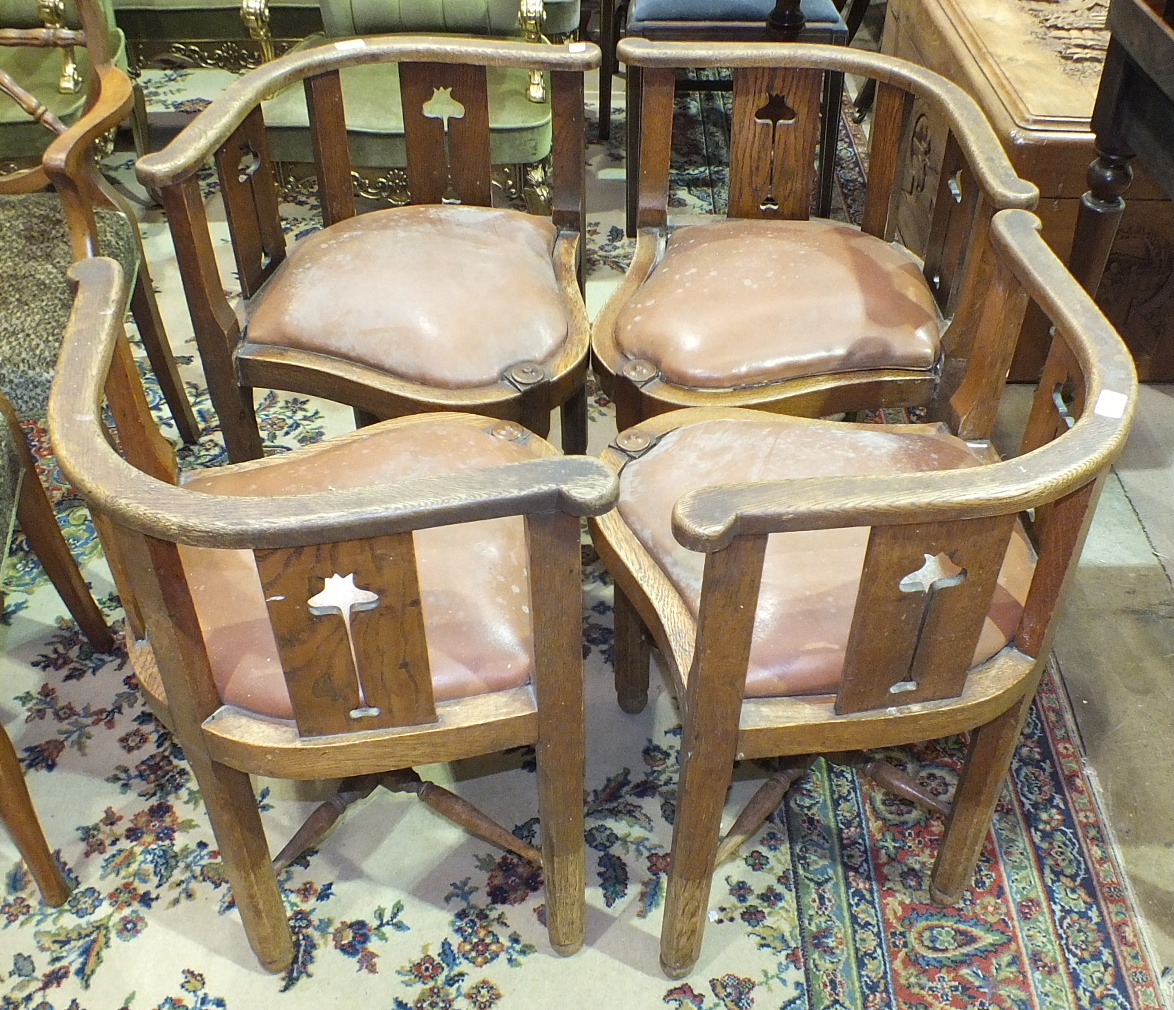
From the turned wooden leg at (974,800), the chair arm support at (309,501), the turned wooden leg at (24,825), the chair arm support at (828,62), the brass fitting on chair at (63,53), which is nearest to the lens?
the chair arm support at (309,501)

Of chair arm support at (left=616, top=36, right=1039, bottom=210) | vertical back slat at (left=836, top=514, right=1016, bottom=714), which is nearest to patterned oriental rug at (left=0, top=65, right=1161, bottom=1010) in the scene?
vertical back slat at (left=836, top=514, right=1016, bottom=714)

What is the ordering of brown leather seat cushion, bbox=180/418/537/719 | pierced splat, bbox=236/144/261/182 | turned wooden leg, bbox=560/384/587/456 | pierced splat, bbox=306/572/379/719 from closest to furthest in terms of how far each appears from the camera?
pierced splat, bbox=306/572/379/719 → brown leather seat cushion, bbox=180/418/537/719 → pierced splat, bbox=236/144/261/182 → turned wooden leg, bbox=560/384/587/456

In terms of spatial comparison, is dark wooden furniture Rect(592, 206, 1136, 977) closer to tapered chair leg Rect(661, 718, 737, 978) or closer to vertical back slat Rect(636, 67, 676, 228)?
tapered chair leg Rect(661, 718, 737, 978)

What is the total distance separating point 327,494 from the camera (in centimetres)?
98

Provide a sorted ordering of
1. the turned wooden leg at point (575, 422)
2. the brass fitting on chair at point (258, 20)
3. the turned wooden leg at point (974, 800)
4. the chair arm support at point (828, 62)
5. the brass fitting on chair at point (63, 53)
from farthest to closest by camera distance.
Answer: the brass fitting on chair at point (258, 20) → the brass fitting on chair at point (63, 53) → the turned wooden leg at point (575, 422) → the chair arm support at point (828, 62) → the turned wooden leg at point (974, 800)

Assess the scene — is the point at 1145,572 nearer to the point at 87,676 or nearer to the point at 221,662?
the point at 221,662

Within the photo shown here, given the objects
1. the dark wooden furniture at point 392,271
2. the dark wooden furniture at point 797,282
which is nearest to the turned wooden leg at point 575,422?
the dark wooden furniture at point 392,271

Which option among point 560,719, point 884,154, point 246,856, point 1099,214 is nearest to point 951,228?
point 884,154

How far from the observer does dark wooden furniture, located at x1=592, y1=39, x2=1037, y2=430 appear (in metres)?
1.58

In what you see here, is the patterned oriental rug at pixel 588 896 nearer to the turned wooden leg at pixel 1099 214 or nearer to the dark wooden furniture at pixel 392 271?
the dark wooden furniture at pixel 392 271

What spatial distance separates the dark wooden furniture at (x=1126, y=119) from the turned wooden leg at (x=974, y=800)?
0.72 metres

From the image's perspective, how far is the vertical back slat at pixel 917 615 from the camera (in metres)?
1.04

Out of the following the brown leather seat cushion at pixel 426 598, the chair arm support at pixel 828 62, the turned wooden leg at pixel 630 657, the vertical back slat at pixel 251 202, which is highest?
the chair arm support at pixel 828 62

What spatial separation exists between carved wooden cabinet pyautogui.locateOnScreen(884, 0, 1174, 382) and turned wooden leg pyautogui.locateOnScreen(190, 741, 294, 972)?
1.83 metres
